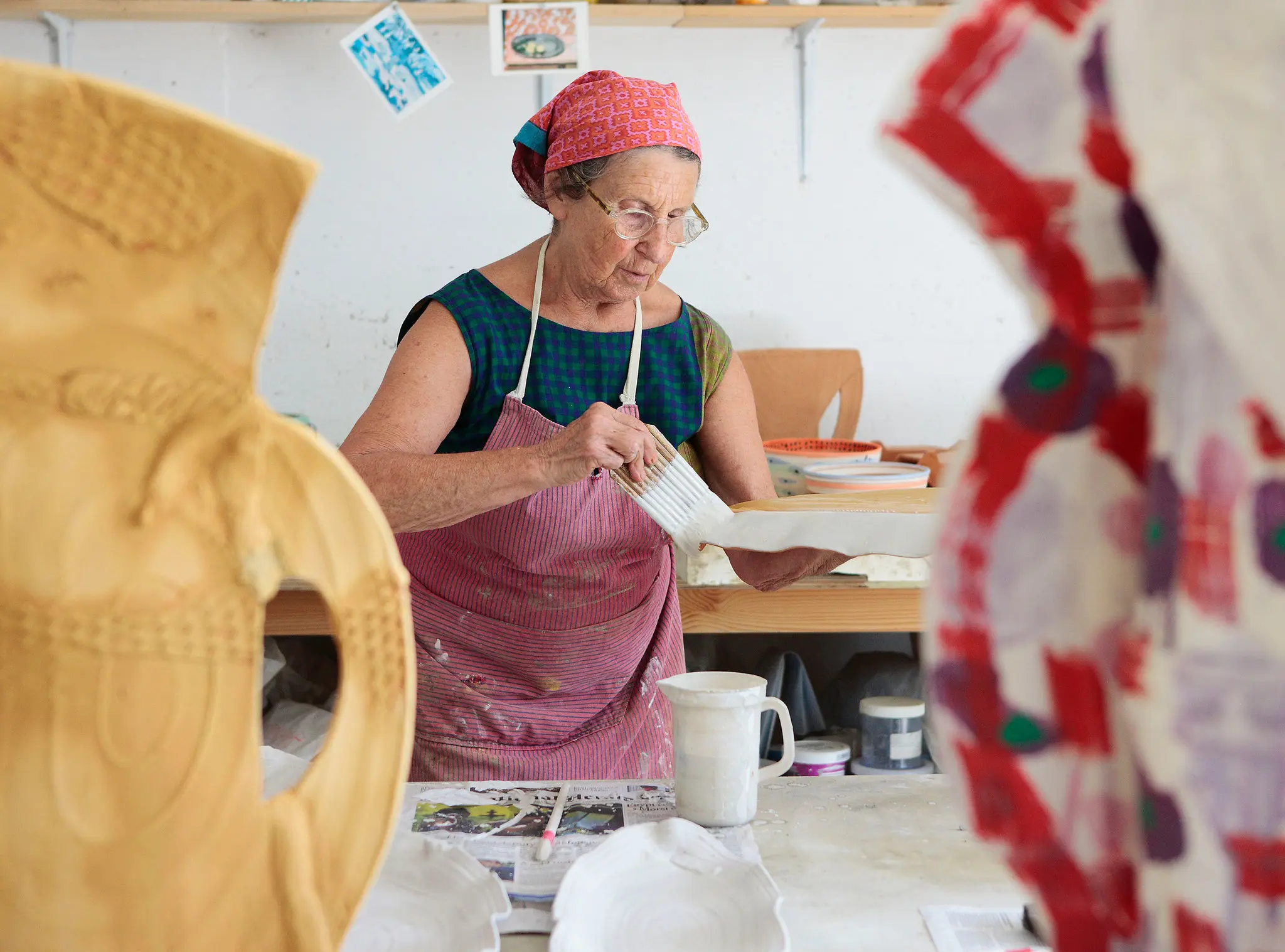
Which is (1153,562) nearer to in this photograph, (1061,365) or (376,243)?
(1061,365)

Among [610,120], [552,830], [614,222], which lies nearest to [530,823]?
[552,830]

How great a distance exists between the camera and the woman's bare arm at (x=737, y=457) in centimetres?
188

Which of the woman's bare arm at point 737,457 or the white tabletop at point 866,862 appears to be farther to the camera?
the woman's bare arm at point 737,457

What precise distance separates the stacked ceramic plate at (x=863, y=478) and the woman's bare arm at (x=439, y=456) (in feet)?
1.21

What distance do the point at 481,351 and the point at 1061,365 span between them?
1.32 metres

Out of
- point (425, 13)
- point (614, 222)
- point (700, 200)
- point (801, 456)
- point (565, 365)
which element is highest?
point (425, 13)

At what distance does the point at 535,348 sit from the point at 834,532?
70 cm

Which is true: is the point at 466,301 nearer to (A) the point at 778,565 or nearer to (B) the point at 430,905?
(A) the point at 778,565

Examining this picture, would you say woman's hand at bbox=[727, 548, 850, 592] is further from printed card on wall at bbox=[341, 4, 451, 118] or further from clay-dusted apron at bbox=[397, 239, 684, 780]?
printed card on wall at bbox=[341, 4, 451, 118]

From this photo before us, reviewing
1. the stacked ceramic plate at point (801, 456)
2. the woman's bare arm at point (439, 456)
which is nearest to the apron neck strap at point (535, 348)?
the woman's bare arm at point (439, 456)

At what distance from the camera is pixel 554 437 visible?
1.58 m

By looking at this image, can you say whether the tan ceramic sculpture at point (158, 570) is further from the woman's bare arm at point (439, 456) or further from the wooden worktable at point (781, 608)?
the wooden worktable at point (781, 608)

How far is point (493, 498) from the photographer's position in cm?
157

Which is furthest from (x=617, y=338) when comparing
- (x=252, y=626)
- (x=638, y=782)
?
(x=252, y=626)
